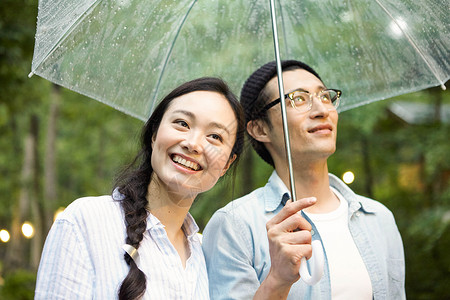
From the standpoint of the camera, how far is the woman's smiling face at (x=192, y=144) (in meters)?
2.24

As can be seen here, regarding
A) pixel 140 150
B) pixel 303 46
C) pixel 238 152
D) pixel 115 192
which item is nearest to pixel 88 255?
pixel 115 192

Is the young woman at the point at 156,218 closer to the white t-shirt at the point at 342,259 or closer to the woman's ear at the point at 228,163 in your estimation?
the woman's ear at the point at 228,163

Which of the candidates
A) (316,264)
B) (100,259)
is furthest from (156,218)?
(316,264)

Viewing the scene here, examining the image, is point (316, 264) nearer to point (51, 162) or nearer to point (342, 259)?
point (342, 259)

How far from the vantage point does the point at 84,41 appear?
244 cm

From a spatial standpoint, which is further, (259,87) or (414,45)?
(259,87)

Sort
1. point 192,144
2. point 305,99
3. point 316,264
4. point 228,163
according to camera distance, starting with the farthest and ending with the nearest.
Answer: point 305,99 → point 228,163 → point 192,144 → point 316,264

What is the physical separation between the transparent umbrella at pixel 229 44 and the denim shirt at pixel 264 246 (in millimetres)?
527

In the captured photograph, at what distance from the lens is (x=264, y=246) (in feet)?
8.55

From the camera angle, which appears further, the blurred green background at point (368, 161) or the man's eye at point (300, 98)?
the blurred green background at point (368, 161)

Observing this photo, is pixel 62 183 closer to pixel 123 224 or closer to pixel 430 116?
pixel 430 116

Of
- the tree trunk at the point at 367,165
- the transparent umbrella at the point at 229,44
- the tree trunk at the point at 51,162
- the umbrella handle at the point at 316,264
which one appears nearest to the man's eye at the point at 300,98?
the transparent umbrella at the point at 229,44

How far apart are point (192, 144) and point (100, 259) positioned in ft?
1.90

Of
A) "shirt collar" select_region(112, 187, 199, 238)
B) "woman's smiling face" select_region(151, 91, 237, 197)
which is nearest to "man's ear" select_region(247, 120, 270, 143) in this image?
"woman's smiling face" select_region(151, 91, 237, 197)
